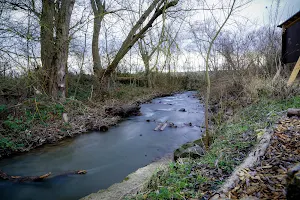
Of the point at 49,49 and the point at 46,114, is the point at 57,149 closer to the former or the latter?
the point at 46,114

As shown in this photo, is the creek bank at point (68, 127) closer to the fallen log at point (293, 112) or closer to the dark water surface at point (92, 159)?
the dark water surface at point (92, 159)

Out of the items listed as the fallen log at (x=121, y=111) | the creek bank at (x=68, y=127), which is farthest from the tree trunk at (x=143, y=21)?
the creek bank at (x=68, y=127)

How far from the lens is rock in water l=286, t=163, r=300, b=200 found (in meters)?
1.28

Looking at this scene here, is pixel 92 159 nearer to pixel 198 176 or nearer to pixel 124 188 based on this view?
pixel 124 188

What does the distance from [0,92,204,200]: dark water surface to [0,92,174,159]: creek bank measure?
0.29 m

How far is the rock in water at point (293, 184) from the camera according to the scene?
1.28m

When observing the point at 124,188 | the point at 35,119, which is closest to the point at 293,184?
the point at 124,188

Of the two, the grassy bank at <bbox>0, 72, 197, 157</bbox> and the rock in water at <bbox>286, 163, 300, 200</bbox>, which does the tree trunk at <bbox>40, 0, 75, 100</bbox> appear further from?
the rock in water at <bbox>286, 163, 300, 200</bbox>

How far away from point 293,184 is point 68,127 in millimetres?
7314

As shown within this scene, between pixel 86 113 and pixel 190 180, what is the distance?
23.6ft

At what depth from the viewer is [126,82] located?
19641mm

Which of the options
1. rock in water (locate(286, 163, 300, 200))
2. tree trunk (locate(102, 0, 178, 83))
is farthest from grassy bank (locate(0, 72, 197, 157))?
rock in water (locate(286, 163, 300, 200))

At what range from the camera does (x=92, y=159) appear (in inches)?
217

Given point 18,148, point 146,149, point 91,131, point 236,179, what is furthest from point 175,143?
point 18,148
